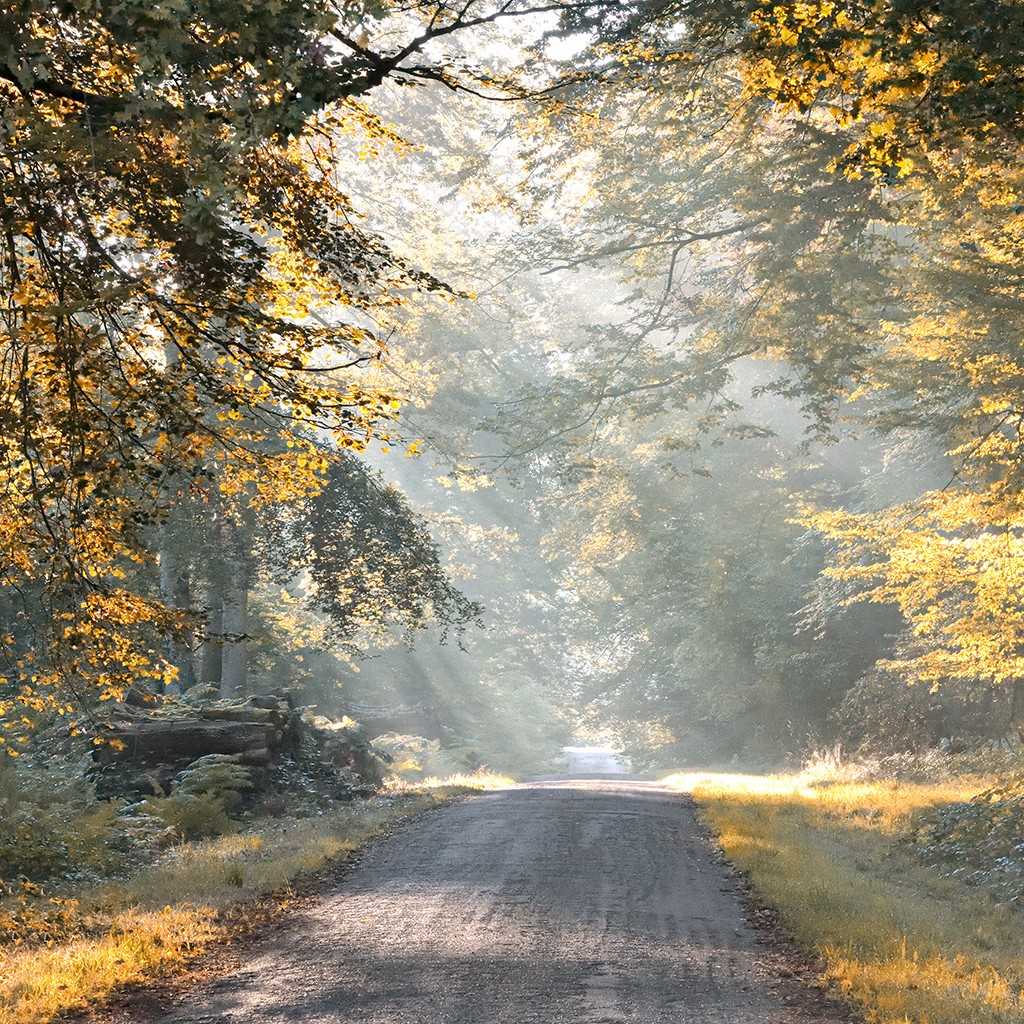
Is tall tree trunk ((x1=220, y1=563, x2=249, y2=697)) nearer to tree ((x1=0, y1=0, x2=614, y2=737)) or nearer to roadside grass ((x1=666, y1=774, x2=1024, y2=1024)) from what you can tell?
roadside grass ((x1=666, y1=774, x2=1024, y2=1024))

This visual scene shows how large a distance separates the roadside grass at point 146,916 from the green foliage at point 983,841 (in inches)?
289

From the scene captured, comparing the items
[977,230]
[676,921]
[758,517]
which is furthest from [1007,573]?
[758,517]

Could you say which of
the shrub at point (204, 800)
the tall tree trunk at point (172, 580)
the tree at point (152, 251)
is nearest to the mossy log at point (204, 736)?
the shrub at point (204, 800)

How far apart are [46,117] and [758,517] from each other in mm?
37788

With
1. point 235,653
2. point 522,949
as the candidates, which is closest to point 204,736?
point 235,653

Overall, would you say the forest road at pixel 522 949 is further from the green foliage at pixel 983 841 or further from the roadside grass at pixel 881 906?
the green foliage at pixel 983 841

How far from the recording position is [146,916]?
930 centimetres

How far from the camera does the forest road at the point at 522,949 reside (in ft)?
22.6

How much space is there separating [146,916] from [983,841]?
984 cm

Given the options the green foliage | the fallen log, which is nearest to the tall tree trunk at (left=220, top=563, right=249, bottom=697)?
the fallen log

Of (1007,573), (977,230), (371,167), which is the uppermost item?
(371,167)

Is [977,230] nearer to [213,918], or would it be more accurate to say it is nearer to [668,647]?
[213,918]

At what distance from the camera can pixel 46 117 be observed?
20.2 feet

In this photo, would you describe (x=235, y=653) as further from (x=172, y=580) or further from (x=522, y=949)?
(x=522, y=949)
